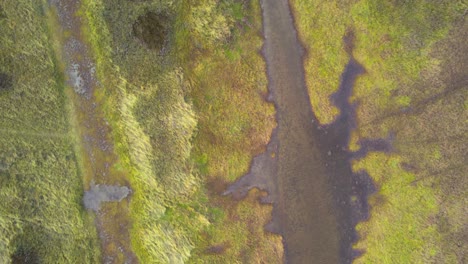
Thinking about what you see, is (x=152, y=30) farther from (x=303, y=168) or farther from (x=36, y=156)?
(x=303, y=168)

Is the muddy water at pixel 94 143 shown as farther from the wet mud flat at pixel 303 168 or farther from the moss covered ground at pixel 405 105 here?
the moss covered ground at pixel 405 105

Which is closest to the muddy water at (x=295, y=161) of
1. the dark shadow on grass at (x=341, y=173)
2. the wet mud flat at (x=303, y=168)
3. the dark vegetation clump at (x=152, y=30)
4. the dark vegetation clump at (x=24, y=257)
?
the wet mud flat at (x=303, y=168)

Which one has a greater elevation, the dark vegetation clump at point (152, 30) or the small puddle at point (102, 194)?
the dark vegetation clump at point (152, 30)

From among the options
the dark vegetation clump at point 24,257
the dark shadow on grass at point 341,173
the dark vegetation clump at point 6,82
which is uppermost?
the dark vegetation clump at point 6,82

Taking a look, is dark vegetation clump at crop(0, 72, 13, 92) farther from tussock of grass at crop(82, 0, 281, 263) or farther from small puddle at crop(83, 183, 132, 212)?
small puddle at crop(83, 183, 132, 212)

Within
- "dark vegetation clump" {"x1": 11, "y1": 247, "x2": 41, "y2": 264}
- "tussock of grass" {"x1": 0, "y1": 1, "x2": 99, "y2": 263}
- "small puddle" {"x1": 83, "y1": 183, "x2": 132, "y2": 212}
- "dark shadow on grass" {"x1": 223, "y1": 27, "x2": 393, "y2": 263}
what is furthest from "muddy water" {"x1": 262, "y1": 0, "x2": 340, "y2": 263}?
"dark vegetation clump" {"x1": 11, "y1": 247, "x2": 41, "y2": 264}
